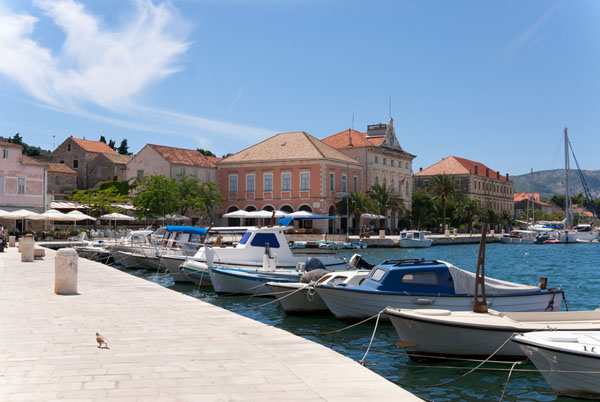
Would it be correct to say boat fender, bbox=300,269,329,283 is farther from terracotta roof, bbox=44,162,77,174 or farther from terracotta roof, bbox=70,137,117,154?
terracotta roof, bbox=70,137,117,154

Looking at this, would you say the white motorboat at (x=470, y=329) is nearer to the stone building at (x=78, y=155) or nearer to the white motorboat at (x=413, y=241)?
the white motorboat at (x=413, y=241)

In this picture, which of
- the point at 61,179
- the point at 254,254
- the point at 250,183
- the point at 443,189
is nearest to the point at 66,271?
the point at 254,254

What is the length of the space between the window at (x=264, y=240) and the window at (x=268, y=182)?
151 feet

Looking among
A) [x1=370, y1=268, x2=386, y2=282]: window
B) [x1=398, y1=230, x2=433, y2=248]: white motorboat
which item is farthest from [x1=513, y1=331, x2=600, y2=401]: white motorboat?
[x1=398, y1=230, x2=433, y2=248]: white motorboat

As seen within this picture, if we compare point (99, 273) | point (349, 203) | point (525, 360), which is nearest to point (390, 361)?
point (525, 360)

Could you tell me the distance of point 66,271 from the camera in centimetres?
1544

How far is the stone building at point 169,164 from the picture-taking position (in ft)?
234

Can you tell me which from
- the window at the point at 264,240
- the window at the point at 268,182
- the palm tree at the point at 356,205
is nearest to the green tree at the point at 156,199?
the window at the point at 268,182

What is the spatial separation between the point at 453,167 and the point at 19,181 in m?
82.6

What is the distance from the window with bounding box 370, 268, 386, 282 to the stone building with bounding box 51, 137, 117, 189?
3064 inches

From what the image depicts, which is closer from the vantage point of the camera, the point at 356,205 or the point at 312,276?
the point at 312,276

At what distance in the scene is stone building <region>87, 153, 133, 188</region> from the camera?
85.8m

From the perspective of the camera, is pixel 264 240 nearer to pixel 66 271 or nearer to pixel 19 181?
Answer: pixel 66 271

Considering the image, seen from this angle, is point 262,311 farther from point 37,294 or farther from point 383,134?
point 383,134
